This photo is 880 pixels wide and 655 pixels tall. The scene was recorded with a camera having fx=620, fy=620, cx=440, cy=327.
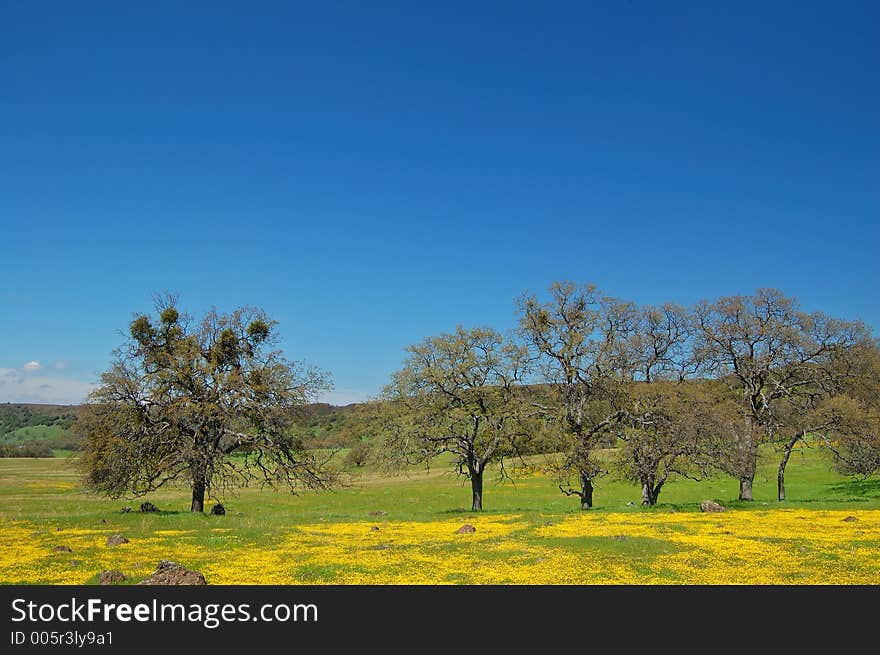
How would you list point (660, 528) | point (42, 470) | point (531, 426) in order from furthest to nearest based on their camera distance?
1. point (42, 470)
2. point (531, 426)
3. point (660, 528)

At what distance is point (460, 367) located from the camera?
41.5 metres

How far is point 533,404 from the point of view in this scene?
4156 centimetres

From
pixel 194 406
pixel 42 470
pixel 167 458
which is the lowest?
pixel 42 470

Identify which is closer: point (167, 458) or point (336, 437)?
point (167, 458)

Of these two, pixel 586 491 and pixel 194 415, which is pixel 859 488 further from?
pixel 194 415

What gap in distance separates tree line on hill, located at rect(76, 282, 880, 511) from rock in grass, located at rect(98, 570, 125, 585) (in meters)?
19.7

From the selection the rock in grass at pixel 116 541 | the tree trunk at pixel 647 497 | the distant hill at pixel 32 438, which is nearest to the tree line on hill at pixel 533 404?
the tree trunk at pixel 647 497

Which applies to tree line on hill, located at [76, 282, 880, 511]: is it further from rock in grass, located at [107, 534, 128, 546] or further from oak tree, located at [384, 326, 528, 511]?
rock in grass, located at [107, 534, 128, 546]

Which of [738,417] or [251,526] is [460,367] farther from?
[738,417]

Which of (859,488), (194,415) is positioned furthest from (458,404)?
(859,488)

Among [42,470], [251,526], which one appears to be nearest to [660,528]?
[251,526]
